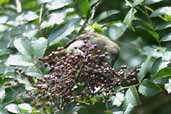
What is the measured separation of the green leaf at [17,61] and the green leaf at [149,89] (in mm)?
298

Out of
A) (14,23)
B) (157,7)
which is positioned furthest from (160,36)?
(14,23)

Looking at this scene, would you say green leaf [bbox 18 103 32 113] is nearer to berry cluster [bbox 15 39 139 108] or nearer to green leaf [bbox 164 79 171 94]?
berry cluster [bbox 15 39 139 108]

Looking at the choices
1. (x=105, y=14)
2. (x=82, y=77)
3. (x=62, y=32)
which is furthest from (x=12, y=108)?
(x=105, y=14)

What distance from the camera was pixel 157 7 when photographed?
146 cm

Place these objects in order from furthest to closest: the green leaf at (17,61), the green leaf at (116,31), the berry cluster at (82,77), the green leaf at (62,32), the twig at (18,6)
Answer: the twig at (18,6), the green leaf at (116,31), the green leaf at (62,32), the green leaf at (17,61), the berry cluster at (82,77)

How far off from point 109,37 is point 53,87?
0.37 m

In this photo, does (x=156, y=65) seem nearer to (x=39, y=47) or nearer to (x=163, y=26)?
(x=163, y=26)

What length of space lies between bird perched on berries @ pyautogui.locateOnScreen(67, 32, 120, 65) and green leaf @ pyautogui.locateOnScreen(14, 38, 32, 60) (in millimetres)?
104

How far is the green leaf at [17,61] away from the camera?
1.26 m

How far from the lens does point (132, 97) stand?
1.15 m

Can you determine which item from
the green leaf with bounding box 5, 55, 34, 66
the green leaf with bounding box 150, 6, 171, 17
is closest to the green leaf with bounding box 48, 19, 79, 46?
the green leaf with bounding box 5, 55, 34, 66

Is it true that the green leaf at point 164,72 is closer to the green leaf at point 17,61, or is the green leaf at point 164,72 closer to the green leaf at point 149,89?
the green leaf at point 149,89

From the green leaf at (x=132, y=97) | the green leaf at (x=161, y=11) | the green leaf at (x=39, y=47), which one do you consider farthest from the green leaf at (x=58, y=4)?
the green leaf at (x=132, y=97)

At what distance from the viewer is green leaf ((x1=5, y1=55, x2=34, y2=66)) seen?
1263 millimetres
